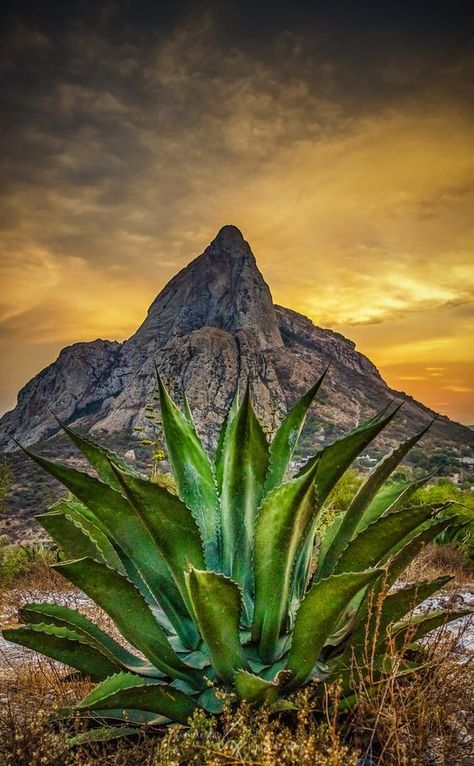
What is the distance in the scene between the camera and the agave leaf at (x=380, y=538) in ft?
5.60

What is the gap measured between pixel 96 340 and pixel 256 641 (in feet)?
426

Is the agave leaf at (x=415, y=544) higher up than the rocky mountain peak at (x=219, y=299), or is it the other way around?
the rocky mountain peak at (x=219, y=299)

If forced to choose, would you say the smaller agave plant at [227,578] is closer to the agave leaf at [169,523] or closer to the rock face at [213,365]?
the agave leaf at [169,523]

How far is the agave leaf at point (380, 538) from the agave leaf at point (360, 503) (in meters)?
0.22

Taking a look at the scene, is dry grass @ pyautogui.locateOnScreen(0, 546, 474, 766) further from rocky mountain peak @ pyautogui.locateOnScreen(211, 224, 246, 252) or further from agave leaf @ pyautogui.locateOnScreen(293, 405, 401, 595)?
rocky mountain peak @ pyautogui.locateOnScreen(211, 224, 246, 252)

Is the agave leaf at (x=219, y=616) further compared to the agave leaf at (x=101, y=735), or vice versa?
the agave leaf at (x=101, y=735)

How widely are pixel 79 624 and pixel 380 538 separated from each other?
1077 mm

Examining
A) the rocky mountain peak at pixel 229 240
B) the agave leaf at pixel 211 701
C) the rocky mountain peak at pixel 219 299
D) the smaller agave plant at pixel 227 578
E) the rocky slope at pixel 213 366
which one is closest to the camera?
the smaller agave plant at pixel 227 578

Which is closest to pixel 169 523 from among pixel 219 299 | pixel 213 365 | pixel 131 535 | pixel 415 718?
pixel 131 535

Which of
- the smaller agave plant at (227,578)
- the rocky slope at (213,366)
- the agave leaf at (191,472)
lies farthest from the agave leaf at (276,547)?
the rocky slope at (213,366)

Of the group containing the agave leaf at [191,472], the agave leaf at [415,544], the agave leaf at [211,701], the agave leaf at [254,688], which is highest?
the agave leaf at [191,472]

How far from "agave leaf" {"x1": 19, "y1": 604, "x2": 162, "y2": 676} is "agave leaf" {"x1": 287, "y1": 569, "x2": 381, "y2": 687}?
1.70 ft

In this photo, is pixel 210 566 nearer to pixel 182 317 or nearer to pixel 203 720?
pixel 203 720

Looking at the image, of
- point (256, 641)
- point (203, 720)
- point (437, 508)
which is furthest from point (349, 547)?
point (203, 720)
